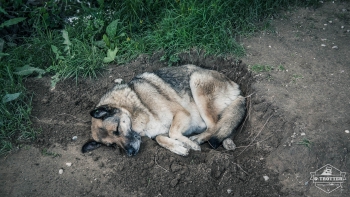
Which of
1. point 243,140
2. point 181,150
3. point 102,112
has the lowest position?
point 243,140

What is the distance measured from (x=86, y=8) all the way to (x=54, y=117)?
2.25 meters

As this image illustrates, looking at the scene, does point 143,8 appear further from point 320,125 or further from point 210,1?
point 320,125

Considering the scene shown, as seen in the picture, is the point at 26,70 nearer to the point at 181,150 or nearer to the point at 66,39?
the point at 66,39

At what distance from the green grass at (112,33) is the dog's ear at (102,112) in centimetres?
137

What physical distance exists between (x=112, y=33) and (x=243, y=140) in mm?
3038

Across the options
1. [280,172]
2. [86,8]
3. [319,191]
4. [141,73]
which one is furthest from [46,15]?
[319,191]

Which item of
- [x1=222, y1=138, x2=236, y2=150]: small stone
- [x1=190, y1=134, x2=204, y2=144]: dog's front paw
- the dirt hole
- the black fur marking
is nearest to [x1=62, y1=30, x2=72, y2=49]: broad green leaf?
the dirt hole

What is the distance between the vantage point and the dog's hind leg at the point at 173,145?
4555 mm

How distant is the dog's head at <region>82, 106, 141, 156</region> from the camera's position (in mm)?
4566

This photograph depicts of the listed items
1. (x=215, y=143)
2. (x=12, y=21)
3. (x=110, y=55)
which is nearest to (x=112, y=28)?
(x=110, y=55)

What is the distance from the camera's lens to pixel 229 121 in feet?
15.6

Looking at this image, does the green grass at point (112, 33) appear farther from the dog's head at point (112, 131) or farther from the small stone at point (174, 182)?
the small stone at point (174, 182)

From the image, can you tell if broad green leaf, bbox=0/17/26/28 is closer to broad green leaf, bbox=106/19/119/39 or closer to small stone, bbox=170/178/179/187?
broad green leaf, bbox=106/19/119/39

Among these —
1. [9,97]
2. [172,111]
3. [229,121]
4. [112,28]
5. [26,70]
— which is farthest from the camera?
[112,28]
